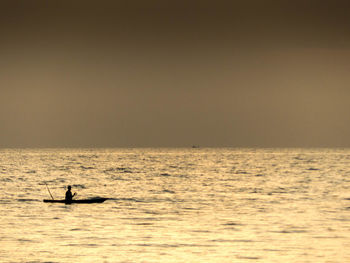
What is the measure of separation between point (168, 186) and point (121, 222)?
28.5 meters

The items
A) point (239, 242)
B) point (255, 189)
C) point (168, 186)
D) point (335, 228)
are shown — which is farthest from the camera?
point (168, 186)

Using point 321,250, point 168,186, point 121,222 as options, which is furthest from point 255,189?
point 321,250

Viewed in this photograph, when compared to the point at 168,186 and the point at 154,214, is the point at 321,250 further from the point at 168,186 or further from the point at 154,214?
the point at 168,186

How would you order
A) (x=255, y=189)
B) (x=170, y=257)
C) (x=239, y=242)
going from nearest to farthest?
(x=170, y=257) < (x=239, y=242) < (x=255, y=189)

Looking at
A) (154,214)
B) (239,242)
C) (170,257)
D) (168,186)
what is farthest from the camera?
(168,186)

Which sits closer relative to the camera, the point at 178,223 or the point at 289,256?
the point at 289,256

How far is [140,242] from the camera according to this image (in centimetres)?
2684

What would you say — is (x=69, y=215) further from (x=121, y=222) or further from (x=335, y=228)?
(x=335, y=228)

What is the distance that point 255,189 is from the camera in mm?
57562

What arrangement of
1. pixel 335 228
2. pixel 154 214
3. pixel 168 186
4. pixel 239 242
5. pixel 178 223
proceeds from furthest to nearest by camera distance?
pixel 168 186 → pixel 154 214 → pixel 178 223 → pixel 335 228 → pixel 239 242

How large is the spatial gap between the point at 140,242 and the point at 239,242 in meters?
3.86

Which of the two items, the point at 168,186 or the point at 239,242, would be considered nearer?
the point at 239,242

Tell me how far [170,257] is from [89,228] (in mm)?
8656

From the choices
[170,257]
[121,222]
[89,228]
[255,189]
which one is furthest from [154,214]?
[255,189]
